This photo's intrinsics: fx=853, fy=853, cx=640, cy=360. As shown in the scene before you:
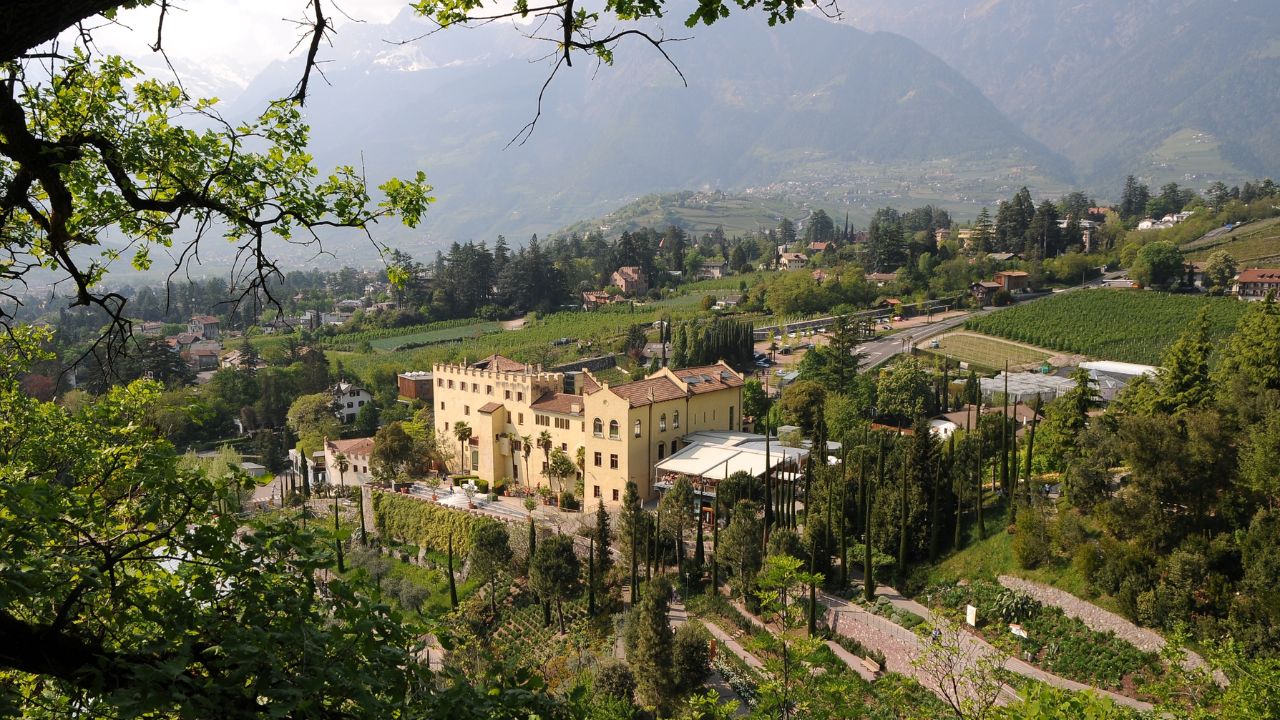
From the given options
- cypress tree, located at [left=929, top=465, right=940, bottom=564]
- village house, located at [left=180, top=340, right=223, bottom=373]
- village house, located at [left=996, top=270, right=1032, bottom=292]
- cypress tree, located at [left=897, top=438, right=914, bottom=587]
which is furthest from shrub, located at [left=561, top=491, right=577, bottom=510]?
village house, located at [left=996, top=270, right=1032, bottom=292]

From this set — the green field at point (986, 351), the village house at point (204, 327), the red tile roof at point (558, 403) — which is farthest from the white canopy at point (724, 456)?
the village house at point (204, 327)

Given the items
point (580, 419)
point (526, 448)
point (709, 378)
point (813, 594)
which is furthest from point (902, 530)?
point (526, 448)

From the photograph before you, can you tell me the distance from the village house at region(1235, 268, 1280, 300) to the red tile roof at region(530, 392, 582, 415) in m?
46.5

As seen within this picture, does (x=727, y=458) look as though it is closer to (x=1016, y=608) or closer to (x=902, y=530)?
(x=902, y=530)

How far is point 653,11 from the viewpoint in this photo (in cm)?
392

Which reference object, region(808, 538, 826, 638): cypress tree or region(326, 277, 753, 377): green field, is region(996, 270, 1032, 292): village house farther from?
region(808, 538, 826, 638): cypress tree

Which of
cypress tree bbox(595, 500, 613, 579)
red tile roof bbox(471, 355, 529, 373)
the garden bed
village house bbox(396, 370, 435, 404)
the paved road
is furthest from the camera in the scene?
the paved road

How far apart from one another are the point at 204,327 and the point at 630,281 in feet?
139

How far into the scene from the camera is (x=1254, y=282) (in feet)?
179

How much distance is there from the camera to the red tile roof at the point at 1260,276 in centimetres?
5398

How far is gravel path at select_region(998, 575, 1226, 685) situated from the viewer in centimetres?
1765

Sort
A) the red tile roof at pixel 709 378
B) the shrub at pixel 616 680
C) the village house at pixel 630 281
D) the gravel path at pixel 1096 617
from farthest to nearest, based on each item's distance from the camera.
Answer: the village house at pixel 630 281
the red tile roof at pixel 709 378
the shrub at pixel 616 680
the gravel path at pixel 1096 617

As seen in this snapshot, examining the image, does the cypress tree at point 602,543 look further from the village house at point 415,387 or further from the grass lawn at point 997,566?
the village house at point 415,387

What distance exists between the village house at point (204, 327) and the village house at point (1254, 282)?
84475 mm
